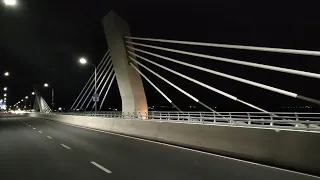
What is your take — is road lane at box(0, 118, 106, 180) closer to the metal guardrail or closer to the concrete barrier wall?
the concrete barrier wall

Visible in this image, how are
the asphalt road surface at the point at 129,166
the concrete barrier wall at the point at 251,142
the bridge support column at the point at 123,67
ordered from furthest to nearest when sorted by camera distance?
the bridge support column at the point at 123,67, the concrete barrier wall at the point at 251,142, the asphalt road surface at the point at 129,166

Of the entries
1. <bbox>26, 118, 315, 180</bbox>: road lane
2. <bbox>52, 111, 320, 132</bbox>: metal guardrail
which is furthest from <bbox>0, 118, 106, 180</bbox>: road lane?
<bbox>52, 111, 320, 132</bbox>: metal guardrail

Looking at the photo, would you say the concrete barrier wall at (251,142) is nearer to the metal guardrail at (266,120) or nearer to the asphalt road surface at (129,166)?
the asphalt road surface at (129,166)

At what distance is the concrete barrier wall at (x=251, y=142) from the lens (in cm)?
930

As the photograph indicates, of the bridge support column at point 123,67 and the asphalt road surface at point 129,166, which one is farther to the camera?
the bridge support column at point 123,67

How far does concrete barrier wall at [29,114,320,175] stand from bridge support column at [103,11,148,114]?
14.8 m

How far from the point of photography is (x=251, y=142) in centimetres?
1145

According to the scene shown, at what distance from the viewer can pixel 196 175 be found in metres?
9.14

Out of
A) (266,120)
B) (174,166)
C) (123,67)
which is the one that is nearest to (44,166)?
(174,166)

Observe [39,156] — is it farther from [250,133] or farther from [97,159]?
[250,133]

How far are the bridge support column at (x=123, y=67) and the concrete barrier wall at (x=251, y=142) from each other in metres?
14.8

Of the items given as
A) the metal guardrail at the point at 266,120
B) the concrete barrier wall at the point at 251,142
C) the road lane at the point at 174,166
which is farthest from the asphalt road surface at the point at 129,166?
the metal guardrail at the point at 266,120

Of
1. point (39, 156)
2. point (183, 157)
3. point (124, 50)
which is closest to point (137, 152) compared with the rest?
point (183, 157)

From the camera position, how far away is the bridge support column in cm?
3347
